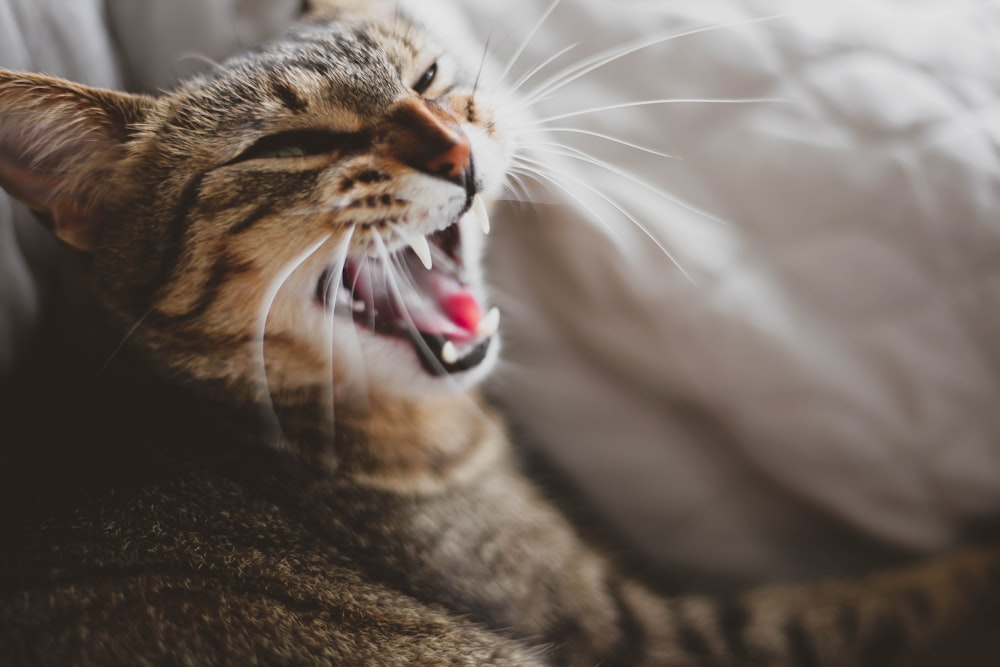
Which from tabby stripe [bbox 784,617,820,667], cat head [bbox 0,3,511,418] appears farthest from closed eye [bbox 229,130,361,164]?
tabby stripe [bbox 784,617,820,667]

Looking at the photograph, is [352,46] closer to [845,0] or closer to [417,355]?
[417,355]

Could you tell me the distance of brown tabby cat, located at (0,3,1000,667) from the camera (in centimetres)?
75

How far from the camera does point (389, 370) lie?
2.98 feet

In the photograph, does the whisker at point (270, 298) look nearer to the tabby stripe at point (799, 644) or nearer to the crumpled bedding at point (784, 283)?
the crumpled bedding at point (784, 283)

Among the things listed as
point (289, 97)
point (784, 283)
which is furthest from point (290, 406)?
point (784, 283)

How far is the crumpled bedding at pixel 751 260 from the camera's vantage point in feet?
2.98

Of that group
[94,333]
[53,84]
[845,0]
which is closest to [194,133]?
[53,84]

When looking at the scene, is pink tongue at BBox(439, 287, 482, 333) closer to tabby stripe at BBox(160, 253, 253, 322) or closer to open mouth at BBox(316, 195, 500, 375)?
open mouth at BBox(316, 195, 500, 375)

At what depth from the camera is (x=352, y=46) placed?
2.88ft

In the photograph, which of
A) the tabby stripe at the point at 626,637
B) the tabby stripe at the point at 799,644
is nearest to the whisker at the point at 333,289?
the tabby stripe at the point at 626,637

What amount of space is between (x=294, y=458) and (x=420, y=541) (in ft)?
0.63

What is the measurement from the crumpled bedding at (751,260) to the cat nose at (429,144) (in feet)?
0.66

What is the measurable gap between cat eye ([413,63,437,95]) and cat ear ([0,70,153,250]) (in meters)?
0.32

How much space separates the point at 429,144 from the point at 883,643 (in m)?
0.92
